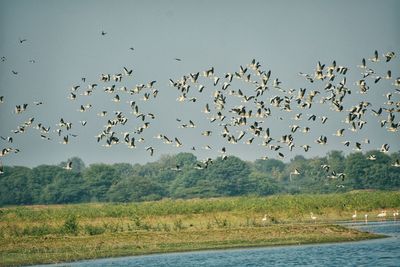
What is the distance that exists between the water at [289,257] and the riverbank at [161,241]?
1.78 metres

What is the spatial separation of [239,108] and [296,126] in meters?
3.90

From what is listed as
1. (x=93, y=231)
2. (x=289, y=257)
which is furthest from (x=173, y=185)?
(x=289, y=257)

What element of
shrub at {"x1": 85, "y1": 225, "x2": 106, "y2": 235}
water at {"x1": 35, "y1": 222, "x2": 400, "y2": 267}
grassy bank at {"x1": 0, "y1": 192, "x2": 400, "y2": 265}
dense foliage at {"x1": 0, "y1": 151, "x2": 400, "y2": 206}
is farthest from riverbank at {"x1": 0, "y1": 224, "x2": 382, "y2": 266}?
dense foliage at {"x1": 0, "y1": 151, "x2": 400, "y2": 206}

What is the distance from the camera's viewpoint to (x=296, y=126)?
55188 millimetres

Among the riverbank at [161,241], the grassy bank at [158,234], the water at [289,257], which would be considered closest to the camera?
the water at [289,257]

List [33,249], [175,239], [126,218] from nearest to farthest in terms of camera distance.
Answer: [33,249] < [175,239] < [126,218]

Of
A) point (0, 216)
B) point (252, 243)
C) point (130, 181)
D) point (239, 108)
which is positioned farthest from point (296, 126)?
point (130, 181)

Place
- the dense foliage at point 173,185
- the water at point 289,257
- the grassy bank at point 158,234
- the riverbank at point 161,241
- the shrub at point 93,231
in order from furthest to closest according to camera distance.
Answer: the dense foliage at point 173,185, the shrub at point 93,231, the grassy bank at point 158,234, the riverbank at point 161,241, the water at point 289,257

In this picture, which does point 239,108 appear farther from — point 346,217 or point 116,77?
point 346,217

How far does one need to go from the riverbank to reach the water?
1.78 m

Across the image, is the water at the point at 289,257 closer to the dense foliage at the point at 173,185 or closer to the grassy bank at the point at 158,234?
the grassy bank at the point at 158,234

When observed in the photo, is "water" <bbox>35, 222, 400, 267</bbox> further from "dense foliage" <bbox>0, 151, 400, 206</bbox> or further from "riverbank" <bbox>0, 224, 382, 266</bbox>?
"dense foliage" <bbox>0, 151, 400, 206</bbox>

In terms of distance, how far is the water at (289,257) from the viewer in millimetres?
50969

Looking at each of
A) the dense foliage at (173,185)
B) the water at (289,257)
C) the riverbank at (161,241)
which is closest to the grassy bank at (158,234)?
the riverbank at (161,241)
